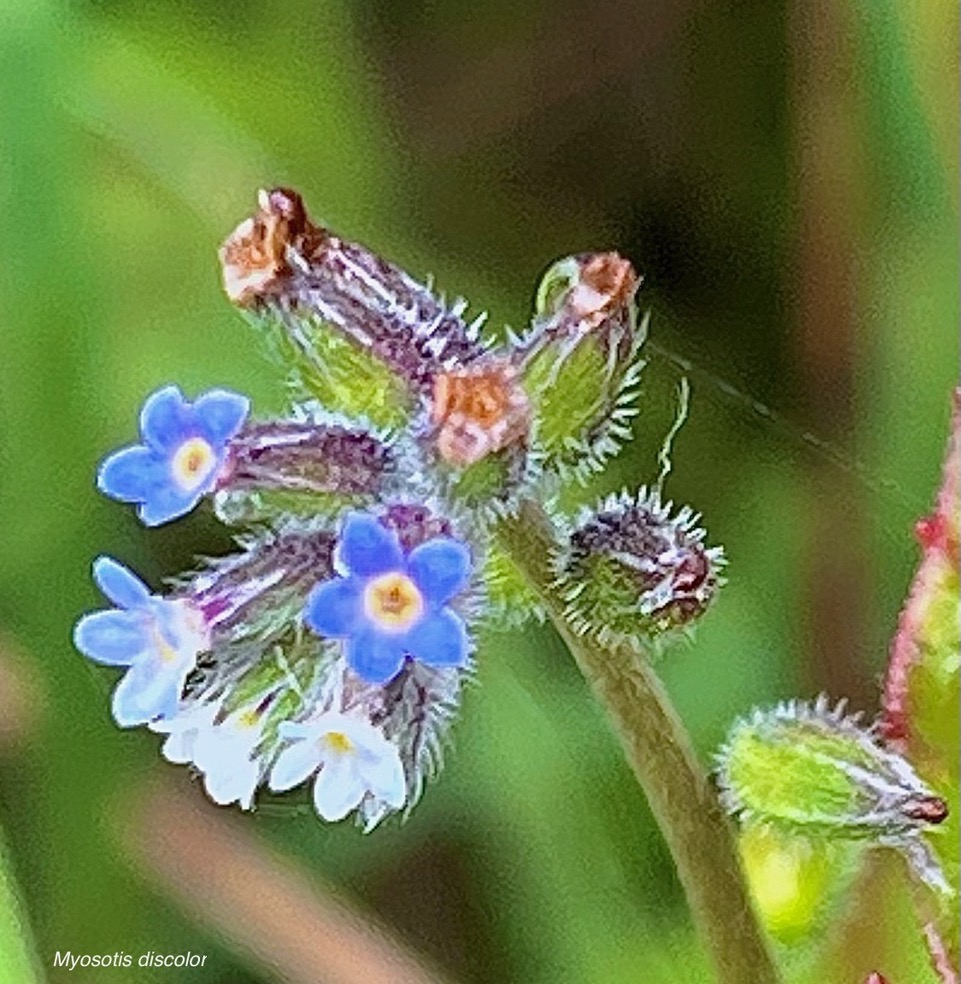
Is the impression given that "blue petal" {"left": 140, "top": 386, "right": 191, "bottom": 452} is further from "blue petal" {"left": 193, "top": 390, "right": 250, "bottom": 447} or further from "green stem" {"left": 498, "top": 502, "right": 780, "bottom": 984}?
"green stem" {"left": 498, "top": 502, "right": 780, "bottom": 984}

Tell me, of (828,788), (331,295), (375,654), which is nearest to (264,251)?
(331,295)

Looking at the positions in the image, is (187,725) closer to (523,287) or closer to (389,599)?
(389,599)

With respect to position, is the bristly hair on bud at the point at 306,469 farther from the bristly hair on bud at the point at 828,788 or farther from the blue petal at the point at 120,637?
the bristly hair on bud at the point at 828,788

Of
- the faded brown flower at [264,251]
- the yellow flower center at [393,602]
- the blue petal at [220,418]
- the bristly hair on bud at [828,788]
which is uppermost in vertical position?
the faded brown flower at [264,251]

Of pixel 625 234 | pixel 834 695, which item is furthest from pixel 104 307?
pixel 834 695

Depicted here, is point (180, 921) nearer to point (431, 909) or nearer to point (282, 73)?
point (431, 909)

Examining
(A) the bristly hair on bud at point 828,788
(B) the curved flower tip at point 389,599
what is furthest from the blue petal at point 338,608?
(A) the bristly hair on bud at point 828,788

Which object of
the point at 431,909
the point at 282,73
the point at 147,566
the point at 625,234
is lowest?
the point at 431,909
